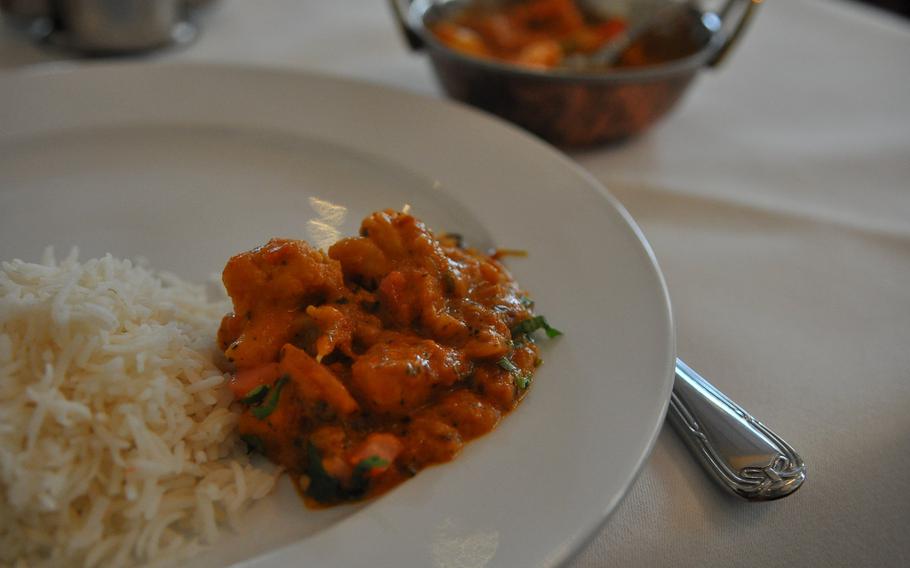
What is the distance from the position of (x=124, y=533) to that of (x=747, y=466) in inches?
55.9

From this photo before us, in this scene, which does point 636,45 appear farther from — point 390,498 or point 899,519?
point 390,498

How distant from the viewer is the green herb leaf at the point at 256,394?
5.76 feet

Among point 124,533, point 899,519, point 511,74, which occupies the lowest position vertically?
point 124,533

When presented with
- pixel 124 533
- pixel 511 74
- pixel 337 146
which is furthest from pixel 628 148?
pixel 124 533

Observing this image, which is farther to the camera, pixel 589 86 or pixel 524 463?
pixel 589 86

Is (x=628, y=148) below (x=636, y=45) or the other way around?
below

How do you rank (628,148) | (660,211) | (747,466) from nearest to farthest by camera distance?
(747,466) < (660,211) < (628,148)

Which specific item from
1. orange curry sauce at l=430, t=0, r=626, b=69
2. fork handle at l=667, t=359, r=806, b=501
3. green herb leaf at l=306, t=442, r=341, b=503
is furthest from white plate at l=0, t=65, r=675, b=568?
orange curry sauce at l=430, t=0, r=626, b=69

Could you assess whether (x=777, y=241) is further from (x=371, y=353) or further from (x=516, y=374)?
(x=371, y=353)

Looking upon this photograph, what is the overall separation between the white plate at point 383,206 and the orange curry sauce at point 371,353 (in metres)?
0.07

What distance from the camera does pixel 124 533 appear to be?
156 centimetres

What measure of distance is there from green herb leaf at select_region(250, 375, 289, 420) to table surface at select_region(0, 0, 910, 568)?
0.80 m

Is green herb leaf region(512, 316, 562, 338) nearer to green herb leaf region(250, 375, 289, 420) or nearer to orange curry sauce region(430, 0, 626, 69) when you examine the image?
green herb leaf region(250, 375, 289, 420)

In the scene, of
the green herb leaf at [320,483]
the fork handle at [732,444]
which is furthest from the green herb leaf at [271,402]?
the fork handle at [732,444]
